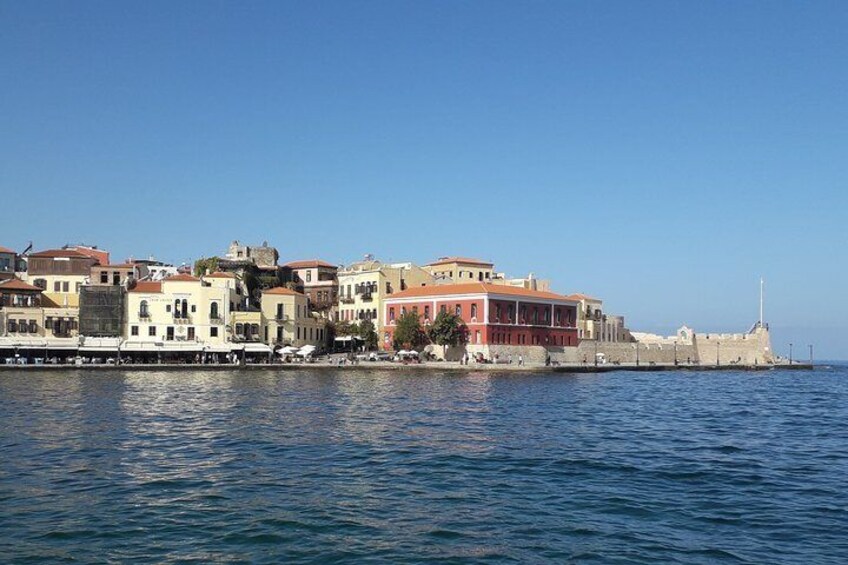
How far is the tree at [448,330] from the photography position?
74438 millimetres

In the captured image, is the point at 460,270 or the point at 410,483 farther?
the point at 460,270

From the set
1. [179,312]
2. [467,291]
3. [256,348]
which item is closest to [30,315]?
[179,312]

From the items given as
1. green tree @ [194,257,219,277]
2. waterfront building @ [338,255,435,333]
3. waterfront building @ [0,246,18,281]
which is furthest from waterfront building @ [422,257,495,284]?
waterfront building @ [0,246,18,281]

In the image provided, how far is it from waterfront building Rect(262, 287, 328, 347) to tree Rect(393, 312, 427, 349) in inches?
359

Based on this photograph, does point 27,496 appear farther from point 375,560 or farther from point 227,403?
point 227,403

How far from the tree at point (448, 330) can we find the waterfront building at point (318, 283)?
1824 centimetres

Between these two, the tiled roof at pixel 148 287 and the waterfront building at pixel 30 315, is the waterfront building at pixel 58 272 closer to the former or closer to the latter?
the waterfront building at pixel 30 315

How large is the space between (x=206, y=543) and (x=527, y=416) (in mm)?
22473

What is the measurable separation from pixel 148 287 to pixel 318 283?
24181 millimetres

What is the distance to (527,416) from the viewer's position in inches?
1379

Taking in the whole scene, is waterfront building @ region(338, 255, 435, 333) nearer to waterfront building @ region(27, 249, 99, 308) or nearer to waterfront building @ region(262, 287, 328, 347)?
waterfront building @ region(262, 287, 328, 347)

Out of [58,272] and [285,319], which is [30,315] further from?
[285,319]

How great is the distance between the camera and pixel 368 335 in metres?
82.1

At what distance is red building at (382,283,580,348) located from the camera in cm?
7512
